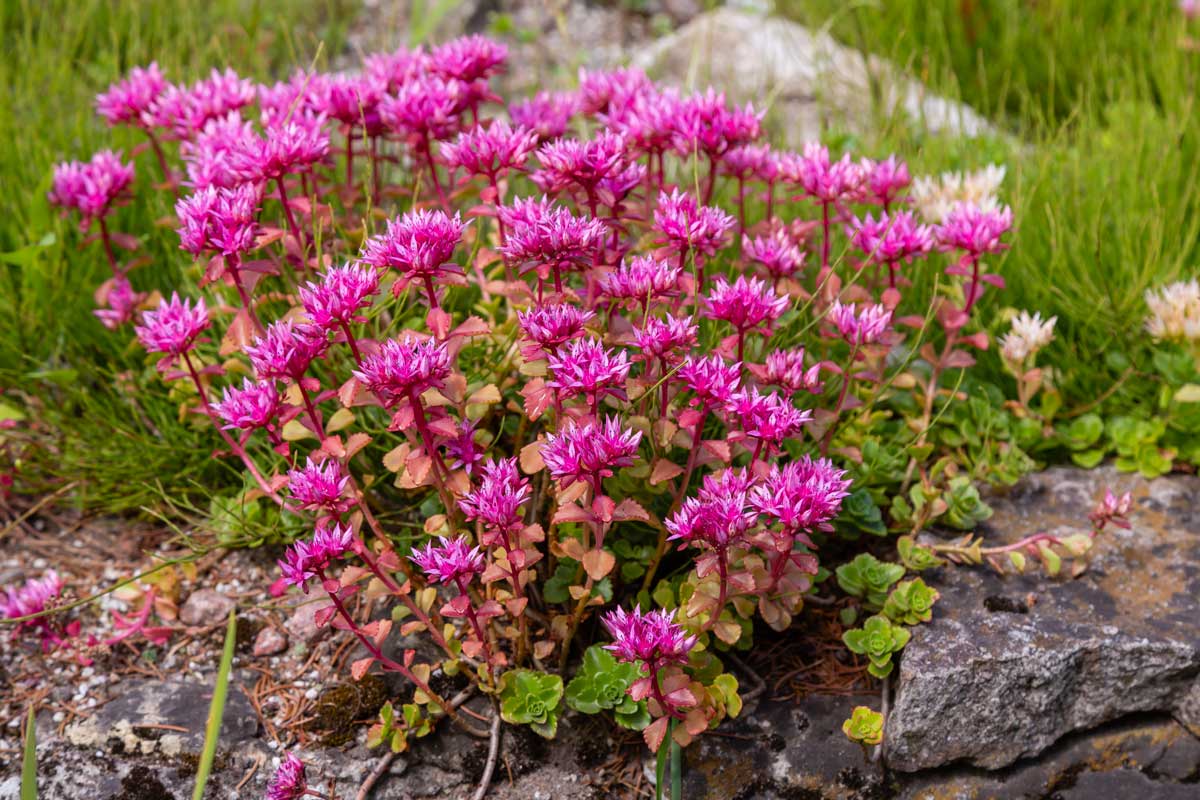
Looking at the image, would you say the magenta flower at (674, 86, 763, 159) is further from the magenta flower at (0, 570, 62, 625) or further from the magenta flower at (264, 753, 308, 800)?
the magenta flower at (0, 570, 62, 625)

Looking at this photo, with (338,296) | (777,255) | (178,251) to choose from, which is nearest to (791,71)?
(777,255)

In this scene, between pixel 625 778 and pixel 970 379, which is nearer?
pixel 625 778

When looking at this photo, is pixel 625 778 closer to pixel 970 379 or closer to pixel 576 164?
pixel 576 164

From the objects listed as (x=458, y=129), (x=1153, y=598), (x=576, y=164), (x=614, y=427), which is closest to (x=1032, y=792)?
(x=1153, y=598)

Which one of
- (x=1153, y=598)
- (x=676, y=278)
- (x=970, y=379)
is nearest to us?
(x=676, y=278)

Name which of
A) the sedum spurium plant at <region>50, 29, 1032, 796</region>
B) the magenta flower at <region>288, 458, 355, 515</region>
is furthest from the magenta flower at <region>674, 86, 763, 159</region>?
the magenta flower at <region>288, 458, 355, 515</region>

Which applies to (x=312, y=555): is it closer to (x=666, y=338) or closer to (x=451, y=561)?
(x=451, y=561)
